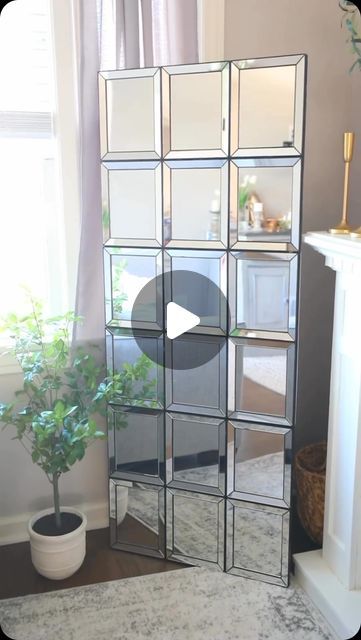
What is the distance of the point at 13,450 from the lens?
2.47 metres

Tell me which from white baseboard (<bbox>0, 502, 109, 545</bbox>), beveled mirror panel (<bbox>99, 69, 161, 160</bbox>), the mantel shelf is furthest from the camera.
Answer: white baseboard (<bbox>0, 502, 109, 545</bbox>)

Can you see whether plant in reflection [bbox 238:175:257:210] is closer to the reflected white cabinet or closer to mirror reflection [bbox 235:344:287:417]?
the reflected white cabinet

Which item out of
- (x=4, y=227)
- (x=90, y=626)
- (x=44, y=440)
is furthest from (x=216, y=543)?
(x=4, y=227)

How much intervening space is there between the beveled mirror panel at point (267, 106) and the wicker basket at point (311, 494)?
1.22 m

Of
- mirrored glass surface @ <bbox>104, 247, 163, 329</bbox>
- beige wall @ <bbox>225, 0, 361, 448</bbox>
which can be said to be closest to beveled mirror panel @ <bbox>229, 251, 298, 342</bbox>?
mirrored glass surface @ <bbox>104, 247, 163, 329</bbox>

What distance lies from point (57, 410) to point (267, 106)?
1203 mm

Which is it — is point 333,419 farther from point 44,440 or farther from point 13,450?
point 13,450

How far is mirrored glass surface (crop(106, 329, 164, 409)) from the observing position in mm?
2230

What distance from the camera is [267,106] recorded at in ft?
6.30

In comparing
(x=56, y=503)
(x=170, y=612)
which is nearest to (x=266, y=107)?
(x=56, y=503)

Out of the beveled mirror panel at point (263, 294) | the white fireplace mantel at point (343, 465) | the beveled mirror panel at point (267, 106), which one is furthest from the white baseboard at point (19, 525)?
the beveled mirror panel at point (267, 106)

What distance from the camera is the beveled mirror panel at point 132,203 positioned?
6.95 ft

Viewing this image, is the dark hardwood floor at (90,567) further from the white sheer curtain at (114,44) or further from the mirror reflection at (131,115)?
the mirror reflection at (131,115)

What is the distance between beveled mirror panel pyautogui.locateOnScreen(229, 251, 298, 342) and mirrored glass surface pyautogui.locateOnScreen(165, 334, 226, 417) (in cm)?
12
